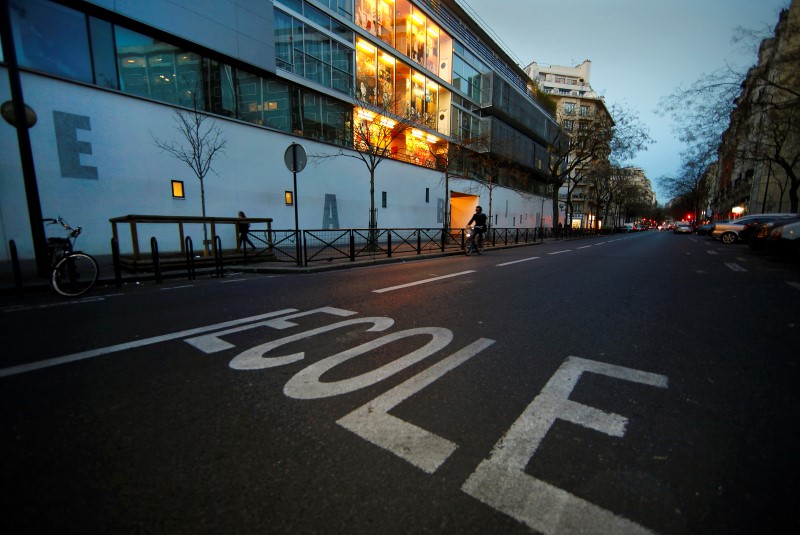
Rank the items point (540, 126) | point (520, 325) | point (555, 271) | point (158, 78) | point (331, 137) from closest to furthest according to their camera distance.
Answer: point (520, 325)
point (555, 271)
point (158, 78)
point (331, 137)
point (540, 126)

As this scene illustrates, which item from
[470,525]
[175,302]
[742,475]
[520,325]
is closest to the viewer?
[470,525]

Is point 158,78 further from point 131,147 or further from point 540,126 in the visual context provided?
point 540,126

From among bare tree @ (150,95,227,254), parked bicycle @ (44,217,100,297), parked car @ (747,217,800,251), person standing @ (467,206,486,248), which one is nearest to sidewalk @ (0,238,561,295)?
parked bicycle @ (44,217,100,297)

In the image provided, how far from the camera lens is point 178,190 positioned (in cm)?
1226

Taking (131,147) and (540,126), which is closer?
(131,147)

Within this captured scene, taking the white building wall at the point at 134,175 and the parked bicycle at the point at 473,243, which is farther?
the parked bicycle at the point at 473,243

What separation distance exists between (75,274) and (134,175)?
278 inches

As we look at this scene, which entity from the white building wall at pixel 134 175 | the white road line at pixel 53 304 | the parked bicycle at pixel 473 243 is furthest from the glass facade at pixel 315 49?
the white road line at pixel 53 304

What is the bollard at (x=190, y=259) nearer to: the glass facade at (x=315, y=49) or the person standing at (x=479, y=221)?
the person standing at (x=479, y=221)

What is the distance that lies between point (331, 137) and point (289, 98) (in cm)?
275

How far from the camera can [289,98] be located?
15.8 m

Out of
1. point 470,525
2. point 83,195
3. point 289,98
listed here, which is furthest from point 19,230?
point 470,525

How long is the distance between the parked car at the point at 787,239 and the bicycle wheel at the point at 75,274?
16.9 meters

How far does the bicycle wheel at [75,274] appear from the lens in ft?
19.0
